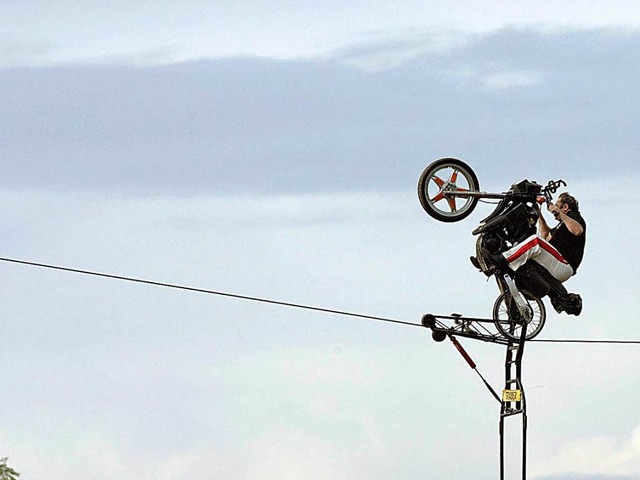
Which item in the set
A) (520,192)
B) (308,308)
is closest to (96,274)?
(308,308)

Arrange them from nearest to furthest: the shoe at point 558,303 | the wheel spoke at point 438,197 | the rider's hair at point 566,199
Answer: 1. the wheel spoke at point 438,197
2. the rider's hair at point 566,199
3. the shoe at point 558,303

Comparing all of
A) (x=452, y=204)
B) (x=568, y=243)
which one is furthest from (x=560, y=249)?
(x=452, y=204)

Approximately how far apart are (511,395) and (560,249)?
2773 mm

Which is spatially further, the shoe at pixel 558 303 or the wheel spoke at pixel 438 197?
the shoe at pixel 558 303

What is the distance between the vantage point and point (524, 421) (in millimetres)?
26047

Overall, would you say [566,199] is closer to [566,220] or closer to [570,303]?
[566,220]

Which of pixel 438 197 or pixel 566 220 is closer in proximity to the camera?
pixel 438 197

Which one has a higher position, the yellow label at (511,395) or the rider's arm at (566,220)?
the rider's arm at (566,220)

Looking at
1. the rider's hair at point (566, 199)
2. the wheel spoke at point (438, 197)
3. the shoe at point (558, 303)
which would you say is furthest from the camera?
the shoe at point (558, 303)

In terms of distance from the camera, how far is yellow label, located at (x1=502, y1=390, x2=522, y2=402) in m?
26.2

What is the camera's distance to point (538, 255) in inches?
1027

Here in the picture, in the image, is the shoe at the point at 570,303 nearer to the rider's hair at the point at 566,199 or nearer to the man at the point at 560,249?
the man at the point at 560,249

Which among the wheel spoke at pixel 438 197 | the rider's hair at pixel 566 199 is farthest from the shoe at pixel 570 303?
the wheel spoke at pixel 438 197

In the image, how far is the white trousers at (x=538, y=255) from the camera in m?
26.0
